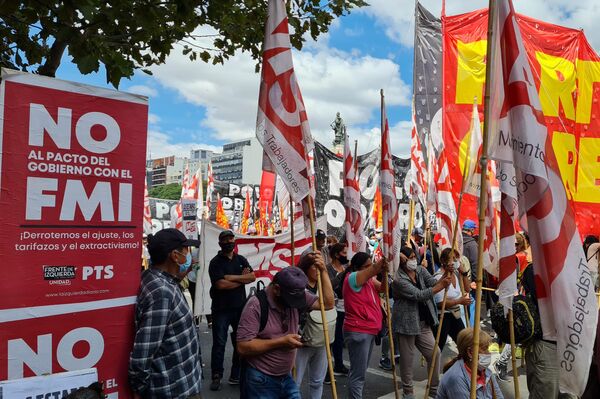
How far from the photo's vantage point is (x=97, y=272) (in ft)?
8.81

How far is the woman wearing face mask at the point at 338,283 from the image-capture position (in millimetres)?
6273

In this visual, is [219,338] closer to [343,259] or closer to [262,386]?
[343,259]

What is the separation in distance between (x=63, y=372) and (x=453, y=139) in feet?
26.3

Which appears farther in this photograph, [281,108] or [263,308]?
[281,108]

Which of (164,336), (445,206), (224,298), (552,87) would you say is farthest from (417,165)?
(164,336)

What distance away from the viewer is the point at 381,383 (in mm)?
6637

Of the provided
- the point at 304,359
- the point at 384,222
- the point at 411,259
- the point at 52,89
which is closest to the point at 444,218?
the point at 411,259

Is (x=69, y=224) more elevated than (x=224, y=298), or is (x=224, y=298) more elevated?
(x=69, y=224)

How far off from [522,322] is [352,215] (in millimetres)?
2118

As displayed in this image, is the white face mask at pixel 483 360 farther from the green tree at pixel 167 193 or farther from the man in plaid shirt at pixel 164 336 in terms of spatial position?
the green tree at pixel 167 193

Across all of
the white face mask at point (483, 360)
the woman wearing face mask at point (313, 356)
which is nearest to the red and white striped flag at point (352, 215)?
the woman wearing face mask at point (313, 356)

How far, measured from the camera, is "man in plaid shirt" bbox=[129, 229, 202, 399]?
2.76 metres

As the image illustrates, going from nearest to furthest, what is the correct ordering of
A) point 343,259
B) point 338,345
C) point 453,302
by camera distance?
point 453,302 → point 343,259 → point 338,345

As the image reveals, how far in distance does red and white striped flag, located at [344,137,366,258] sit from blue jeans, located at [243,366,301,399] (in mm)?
2333
